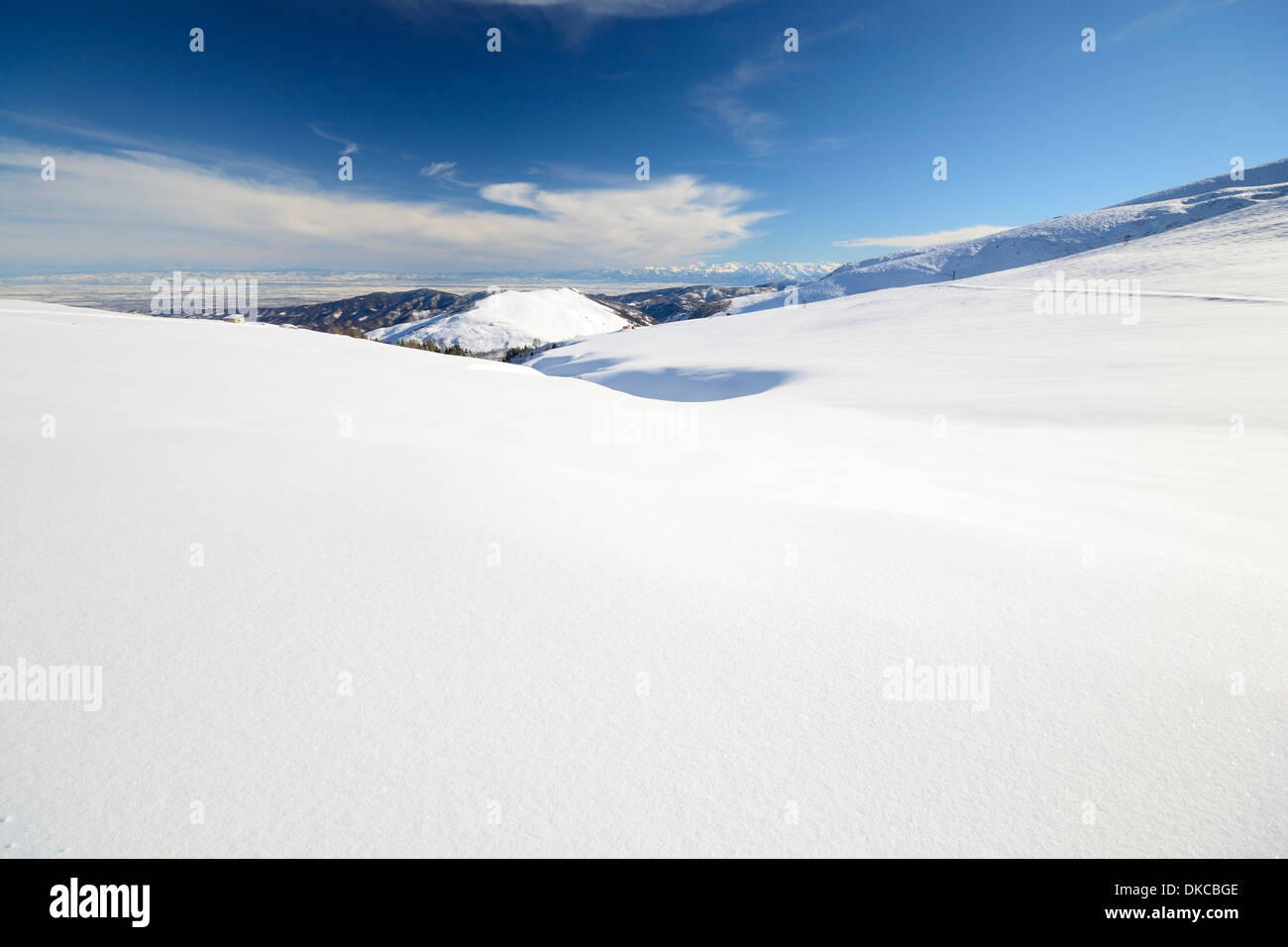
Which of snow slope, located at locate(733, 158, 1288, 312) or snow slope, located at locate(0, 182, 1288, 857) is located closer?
snow slope, located at locate(0, 182, 1288, 857)

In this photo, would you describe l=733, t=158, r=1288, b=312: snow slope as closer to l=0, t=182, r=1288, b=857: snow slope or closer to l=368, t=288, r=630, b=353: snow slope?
l=368, t=288, r=630, b=353: snow slope

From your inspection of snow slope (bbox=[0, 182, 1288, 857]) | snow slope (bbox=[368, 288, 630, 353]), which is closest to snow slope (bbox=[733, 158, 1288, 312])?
snow slope (bbox=[368, 288, 630, 353])

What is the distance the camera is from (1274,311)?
59.0ft

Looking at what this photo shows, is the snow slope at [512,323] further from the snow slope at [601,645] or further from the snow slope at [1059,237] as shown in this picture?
the snow slope at [601,645]

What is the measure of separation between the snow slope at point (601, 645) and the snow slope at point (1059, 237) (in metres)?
83.9

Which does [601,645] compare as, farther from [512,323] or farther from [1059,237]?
[512,323]

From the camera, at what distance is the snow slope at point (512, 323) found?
10444cm

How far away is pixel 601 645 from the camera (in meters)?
2.68

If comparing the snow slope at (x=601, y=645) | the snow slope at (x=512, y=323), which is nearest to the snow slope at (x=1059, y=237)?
the snow slope at (x=512, y=323)

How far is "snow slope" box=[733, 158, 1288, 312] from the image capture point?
262 ft

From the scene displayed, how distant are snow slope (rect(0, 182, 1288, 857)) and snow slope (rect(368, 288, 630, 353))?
→ 92.7 m
